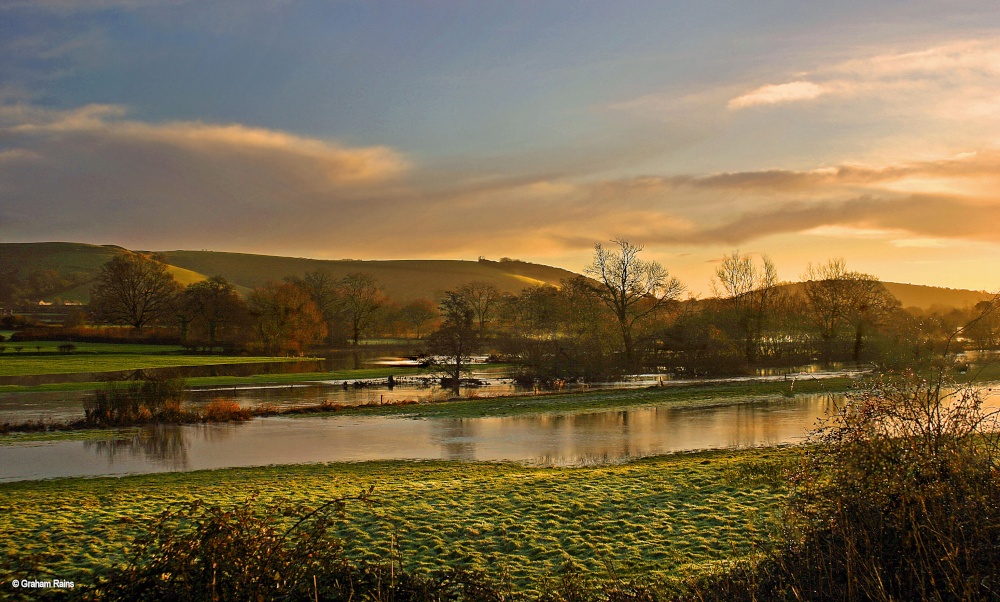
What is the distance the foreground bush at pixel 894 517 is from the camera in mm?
5305

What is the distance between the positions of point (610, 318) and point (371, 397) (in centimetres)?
3400

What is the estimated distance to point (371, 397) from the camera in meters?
41.5

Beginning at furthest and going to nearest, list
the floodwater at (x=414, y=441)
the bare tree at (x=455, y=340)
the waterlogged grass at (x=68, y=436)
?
the bare tree at (x=455, y=340) → the waterlogged grass at (x=68, y=436) → the floodwater at (x=414, y=441)

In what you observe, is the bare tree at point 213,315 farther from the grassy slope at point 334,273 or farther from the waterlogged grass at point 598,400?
the grassy slope at point 334,273

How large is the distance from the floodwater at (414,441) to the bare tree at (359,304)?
3120 inches

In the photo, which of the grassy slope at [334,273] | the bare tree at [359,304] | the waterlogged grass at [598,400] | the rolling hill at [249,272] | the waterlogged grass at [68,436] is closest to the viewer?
the waterlogged grass at [68,436]

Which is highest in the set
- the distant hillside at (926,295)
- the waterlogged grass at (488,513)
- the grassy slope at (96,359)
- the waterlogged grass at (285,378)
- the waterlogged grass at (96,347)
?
the distant hillside at (926,295)

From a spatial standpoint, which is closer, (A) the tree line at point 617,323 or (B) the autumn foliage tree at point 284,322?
(A) the tree line at point 617,323

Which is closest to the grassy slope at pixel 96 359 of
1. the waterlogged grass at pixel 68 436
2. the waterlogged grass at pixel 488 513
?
the waterlogged grass at pixel 68 436

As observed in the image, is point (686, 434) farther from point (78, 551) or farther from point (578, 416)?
point (78, 551)

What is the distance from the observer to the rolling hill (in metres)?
148

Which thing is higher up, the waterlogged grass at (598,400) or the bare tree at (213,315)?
the bare tree at (213,315)

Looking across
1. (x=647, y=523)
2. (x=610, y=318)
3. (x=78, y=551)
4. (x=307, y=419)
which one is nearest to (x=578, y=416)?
(x=307, y=419)

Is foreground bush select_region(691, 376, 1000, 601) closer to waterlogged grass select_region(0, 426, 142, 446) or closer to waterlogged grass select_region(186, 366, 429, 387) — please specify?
waterlogged grass select_region(0, 426, 142, 446)
